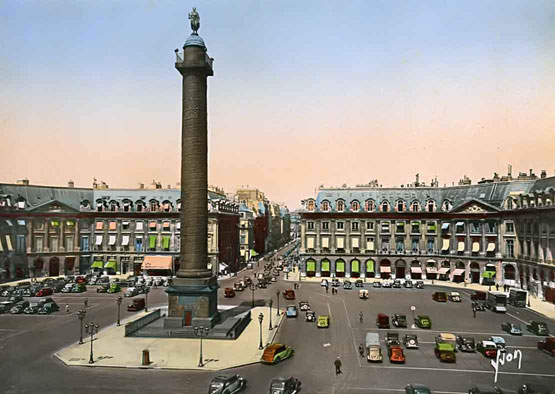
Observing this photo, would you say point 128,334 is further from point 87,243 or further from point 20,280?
point 87,243

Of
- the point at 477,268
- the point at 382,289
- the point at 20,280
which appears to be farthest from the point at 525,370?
the point at 20,280

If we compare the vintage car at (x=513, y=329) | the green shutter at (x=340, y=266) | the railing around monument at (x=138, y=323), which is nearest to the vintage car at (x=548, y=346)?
the vintage car at (x=513, y=329)

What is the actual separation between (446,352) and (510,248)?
162ft

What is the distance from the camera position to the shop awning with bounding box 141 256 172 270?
87.4 m

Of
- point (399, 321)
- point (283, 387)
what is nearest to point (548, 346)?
point (399, 321)

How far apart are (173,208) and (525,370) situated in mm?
68163

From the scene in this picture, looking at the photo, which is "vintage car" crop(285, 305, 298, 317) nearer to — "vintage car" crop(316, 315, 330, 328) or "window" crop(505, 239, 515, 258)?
"vintage car" crop(316, 315, 330, 328)

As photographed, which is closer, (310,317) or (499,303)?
(310,317)

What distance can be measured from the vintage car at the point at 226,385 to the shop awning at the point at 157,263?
192 ft

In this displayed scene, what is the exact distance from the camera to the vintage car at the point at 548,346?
40.0 meters

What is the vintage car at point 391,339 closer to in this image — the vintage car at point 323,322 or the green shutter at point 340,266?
the vintage car at point 323,322

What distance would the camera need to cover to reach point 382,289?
7744cm

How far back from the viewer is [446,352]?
3809cm

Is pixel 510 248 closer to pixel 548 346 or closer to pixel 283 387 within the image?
pixel 548 346
